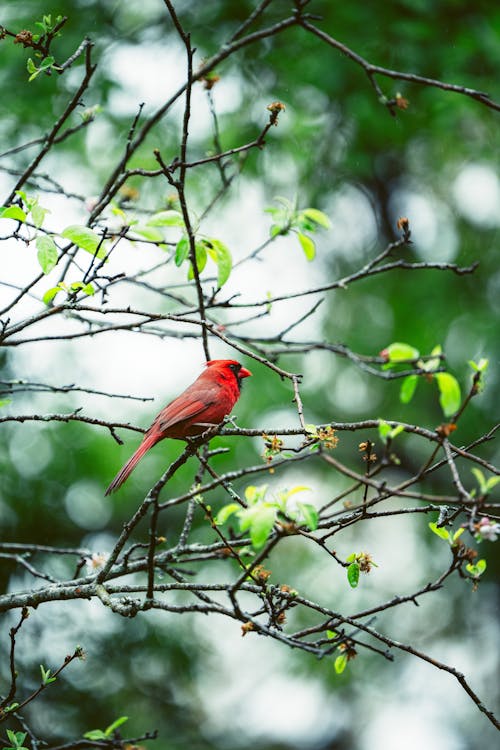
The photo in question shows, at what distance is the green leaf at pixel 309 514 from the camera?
84.3 inches

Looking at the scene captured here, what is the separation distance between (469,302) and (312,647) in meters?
6.19

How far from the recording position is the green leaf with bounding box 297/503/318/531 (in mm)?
2141

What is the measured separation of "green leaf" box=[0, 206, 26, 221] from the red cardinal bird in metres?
1.37

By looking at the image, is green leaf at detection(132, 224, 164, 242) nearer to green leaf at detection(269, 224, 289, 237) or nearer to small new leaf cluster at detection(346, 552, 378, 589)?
green leaf at detection(269, 224, 289, 237)

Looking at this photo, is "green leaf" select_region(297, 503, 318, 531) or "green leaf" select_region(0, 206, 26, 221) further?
"green leaf" select_region(0, 206, 26, 221)

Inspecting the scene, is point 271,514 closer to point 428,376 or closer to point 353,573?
point 428,376

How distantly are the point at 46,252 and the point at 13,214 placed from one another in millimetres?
177

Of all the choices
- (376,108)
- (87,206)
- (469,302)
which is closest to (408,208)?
(469,302)

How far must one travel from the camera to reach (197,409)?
13.6 feet

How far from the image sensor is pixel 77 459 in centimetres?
716

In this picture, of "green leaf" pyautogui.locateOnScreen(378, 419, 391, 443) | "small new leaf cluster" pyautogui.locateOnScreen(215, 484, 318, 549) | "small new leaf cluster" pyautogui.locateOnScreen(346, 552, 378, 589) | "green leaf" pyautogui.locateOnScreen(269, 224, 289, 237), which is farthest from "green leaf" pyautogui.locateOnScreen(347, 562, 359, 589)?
"green leaf" pyautogui.locateOnScreen(269, 224, 289, 237)

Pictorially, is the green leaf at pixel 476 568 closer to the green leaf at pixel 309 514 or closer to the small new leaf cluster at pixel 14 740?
the green leaf at pixel 309 514

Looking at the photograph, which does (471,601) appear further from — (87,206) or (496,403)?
(87,206)

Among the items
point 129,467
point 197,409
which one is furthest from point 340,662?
point 197,409
